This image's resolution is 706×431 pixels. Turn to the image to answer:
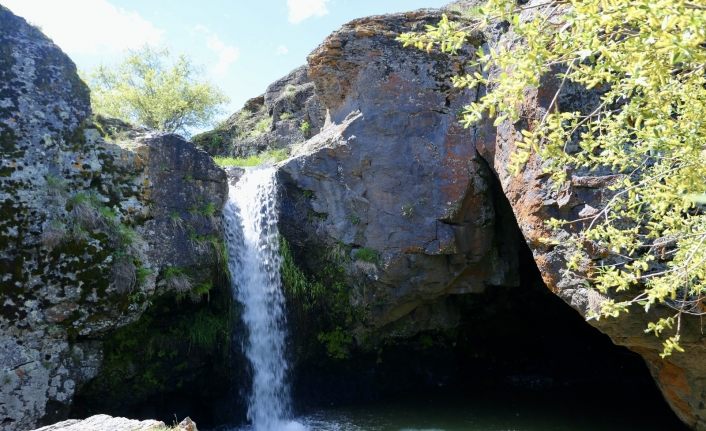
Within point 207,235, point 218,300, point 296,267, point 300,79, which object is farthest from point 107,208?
point 300,79

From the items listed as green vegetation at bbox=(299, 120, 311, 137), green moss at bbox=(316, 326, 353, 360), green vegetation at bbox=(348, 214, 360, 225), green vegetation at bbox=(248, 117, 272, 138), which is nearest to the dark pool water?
green moss at bbox=(316, 326, 353, 360)

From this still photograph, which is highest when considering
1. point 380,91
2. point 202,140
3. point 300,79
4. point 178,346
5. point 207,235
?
Answer: point 300,79

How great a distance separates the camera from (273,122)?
53.1 ft

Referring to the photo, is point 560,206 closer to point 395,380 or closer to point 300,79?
point 395,380

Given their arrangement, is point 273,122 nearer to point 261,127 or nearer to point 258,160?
point 261,127

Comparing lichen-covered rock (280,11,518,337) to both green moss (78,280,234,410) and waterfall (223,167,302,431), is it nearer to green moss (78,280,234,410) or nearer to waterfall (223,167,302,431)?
waterfall (223,167,302,431)

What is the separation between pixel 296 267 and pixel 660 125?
7.47 meters

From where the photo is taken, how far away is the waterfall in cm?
891

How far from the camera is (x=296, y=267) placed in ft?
31.0

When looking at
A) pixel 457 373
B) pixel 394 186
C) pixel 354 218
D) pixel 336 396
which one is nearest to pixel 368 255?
pixel 354 218

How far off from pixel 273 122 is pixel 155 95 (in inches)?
312

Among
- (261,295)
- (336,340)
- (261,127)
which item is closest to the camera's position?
(261,295)

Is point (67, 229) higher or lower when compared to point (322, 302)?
higher

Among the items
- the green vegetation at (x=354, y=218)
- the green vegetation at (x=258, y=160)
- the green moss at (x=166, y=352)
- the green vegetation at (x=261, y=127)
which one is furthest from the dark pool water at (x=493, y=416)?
the green vegetation at (x=261, y=127)
